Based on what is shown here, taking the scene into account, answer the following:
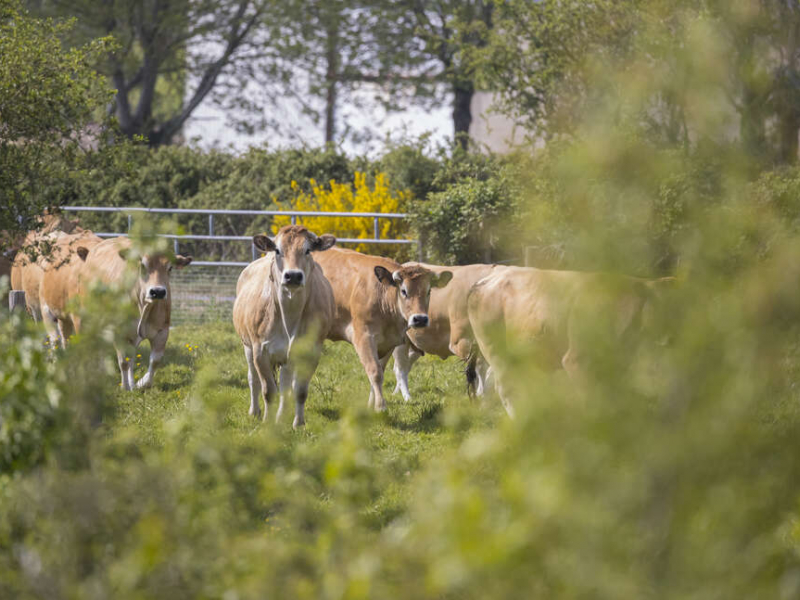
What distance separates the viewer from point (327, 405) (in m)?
9.12

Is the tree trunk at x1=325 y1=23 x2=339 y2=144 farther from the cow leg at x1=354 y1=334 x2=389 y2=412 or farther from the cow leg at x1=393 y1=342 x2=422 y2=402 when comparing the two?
the cow leg at x1=354 y1=334 x2=389 y2=412

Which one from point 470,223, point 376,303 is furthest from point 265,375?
point 470,223

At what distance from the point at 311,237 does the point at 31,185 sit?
2492 millimetres

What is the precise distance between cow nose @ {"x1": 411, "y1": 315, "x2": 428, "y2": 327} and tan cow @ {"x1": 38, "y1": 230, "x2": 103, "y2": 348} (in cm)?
386

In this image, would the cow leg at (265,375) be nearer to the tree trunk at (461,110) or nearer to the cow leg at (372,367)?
the cow leg at (372,367)

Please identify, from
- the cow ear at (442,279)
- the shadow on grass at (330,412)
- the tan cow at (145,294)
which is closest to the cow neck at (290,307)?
the shadow on grass at (330,412)

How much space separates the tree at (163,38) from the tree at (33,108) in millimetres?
19781

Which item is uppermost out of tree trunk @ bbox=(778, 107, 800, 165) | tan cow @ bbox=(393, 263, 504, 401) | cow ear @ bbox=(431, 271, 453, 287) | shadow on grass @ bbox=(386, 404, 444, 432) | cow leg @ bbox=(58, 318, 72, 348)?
tree trunk @ bbox=(778, 107, 800, 165)

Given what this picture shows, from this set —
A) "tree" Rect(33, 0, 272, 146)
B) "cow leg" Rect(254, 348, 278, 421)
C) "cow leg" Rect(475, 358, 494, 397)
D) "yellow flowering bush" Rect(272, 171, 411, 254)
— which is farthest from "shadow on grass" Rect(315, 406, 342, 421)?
"tree" Rect(33, 0, 272, 146)

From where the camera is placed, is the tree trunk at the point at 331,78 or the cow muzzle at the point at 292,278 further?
the tree trunk at the point at 331,78

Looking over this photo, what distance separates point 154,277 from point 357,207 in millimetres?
8344

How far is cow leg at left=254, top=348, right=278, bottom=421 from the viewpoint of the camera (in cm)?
834

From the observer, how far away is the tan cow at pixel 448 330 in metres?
9.42

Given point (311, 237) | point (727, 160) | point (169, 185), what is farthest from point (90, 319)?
point (169, 185)
